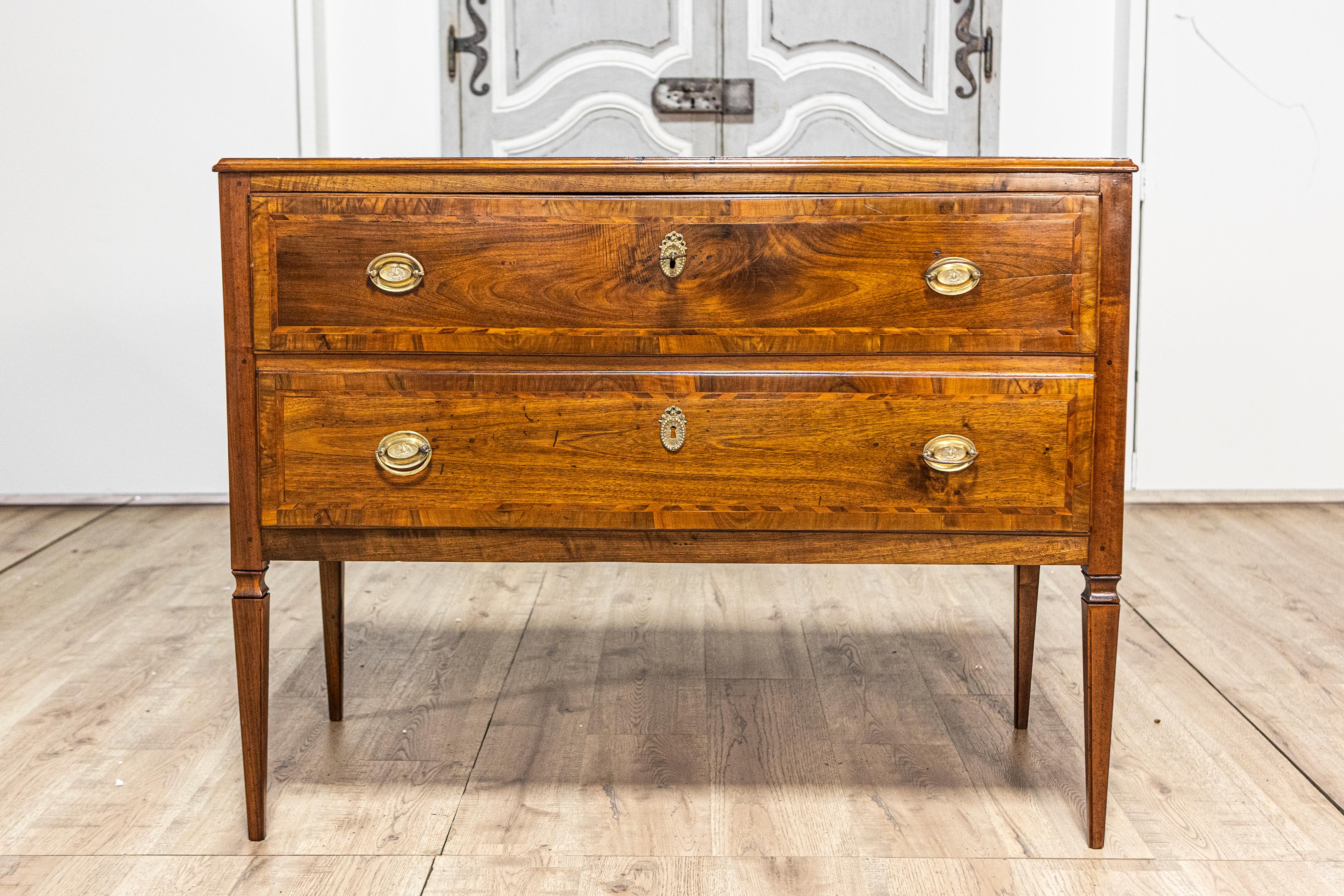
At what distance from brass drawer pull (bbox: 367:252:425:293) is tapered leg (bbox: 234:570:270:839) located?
391 mm

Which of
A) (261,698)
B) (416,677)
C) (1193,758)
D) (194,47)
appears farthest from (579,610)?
(194,47)

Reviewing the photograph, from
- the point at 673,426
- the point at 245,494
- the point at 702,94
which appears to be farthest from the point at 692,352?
the point at 702,94

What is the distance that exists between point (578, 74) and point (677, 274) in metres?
2.26

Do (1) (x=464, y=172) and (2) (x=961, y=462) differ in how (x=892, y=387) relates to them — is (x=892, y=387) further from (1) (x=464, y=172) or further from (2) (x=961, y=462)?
(1) (x=464, y=172)

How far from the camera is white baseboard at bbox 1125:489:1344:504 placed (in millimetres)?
3463

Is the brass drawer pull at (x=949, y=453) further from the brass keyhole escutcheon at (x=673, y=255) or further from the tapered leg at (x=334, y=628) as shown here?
the tapered leg at (x=334, y=628)

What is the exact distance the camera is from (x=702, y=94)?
3.37 m

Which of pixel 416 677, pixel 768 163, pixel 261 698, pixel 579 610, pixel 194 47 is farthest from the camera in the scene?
pixel 194 47

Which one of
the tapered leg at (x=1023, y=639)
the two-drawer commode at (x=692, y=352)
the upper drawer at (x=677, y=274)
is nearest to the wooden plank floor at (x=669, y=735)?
the tapered leg at (x=1023, y=639)

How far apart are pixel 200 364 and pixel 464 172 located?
2.41m

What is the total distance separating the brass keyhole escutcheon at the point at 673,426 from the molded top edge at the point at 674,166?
284mm

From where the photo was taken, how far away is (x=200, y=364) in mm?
3398

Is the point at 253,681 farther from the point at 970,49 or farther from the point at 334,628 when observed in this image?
the point at 970,49

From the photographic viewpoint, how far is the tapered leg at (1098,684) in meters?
1.37
